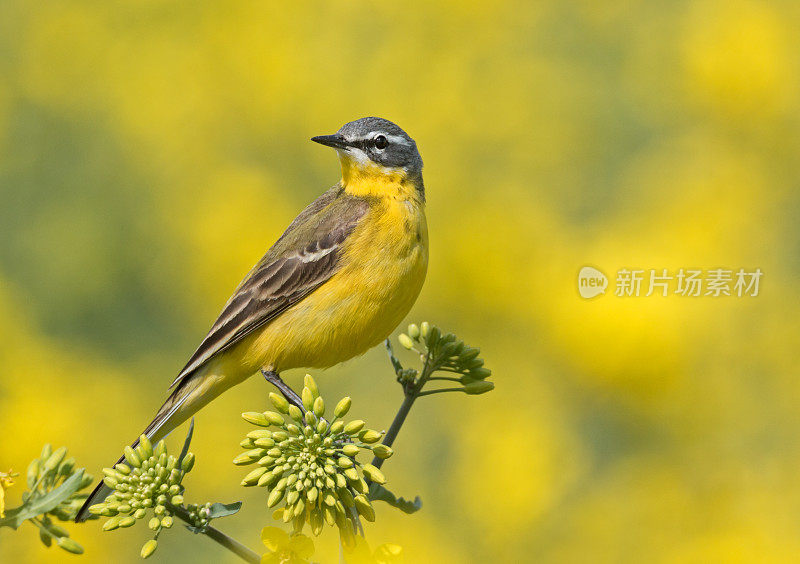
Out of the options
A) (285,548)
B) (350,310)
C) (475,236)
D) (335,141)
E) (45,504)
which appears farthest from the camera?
(475,236)

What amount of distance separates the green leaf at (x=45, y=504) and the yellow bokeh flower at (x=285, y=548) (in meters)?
0.56

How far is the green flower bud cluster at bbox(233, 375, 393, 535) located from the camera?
2529mm

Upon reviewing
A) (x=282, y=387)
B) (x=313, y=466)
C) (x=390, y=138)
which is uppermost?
(x=390, y=138)

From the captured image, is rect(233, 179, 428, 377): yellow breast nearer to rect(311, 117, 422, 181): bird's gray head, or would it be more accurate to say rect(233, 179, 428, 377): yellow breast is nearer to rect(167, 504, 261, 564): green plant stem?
rect(311, 117, 422, 181): bird's gray head

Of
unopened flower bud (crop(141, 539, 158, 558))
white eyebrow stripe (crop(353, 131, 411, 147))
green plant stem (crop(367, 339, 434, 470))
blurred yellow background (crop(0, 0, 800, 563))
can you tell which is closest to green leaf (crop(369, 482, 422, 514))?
green plant stem (crop(367, 339, 434, 470))

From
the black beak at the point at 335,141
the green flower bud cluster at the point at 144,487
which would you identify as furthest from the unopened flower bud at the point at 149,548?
the black beak at the point at 335,141

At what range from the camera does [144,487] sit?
2576 millimetres

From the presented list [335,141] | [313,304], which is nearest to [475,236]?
[335,141]

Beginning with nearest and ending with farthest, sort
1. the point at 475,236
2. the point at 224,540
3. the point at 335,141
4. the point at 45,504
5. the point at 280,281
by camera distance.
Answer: the point at 224,540
the point at 45,504
the point at 280,281
the point at 335,141
the point at 475,236

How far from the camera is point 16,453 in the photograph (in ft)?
18.1

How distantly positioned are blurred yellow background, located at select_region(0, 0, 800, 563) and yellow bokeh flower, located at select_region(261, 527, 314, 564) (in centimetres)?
301

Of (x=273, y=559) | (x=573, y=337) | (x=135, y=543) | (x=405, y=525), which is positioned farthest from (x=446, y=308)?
(x=273, y=559)

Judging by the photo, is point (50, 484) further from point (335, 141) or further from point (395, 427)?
point (335, 141)

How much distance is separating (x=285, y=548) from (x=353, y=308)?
1.54 metres
